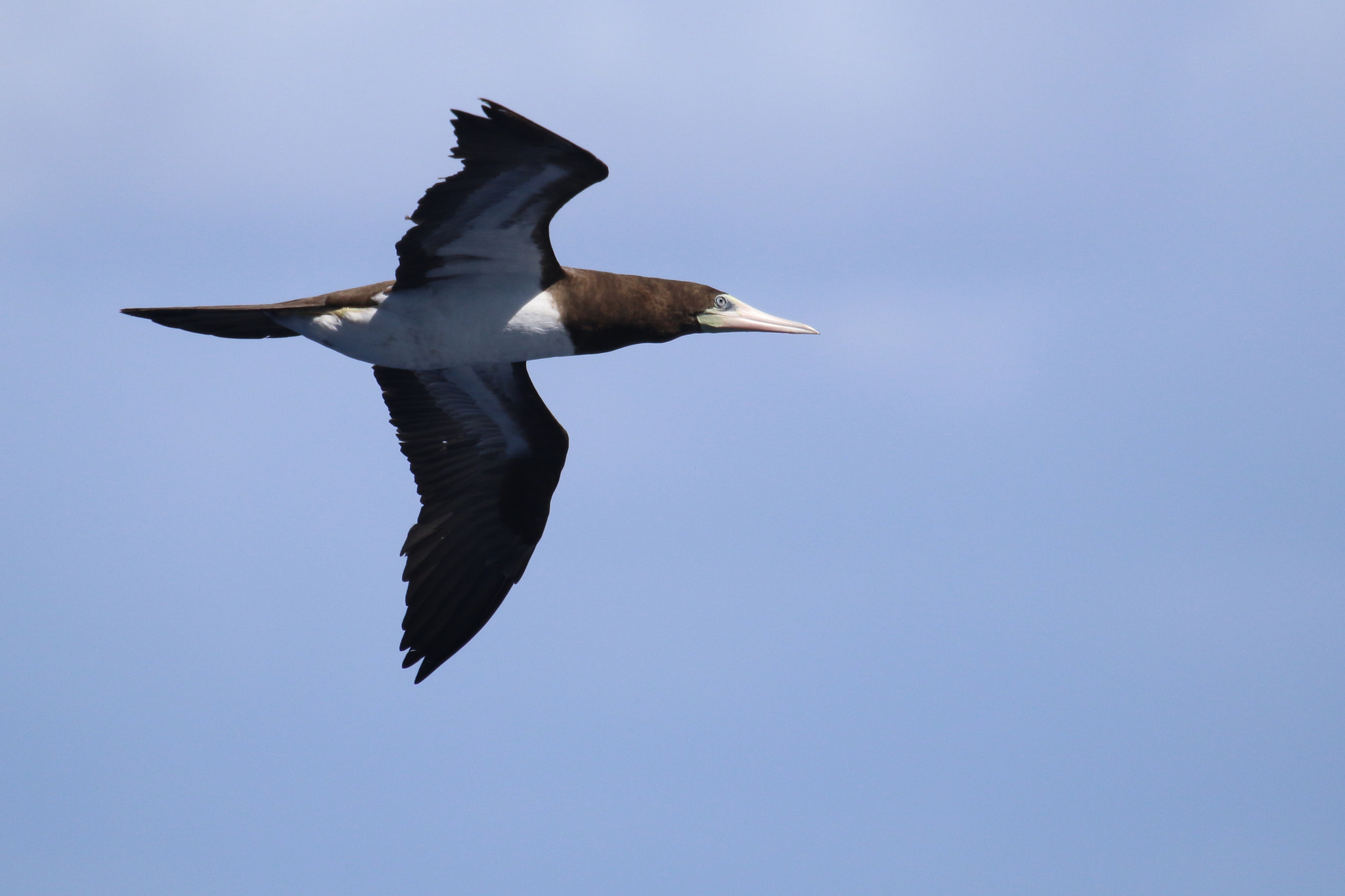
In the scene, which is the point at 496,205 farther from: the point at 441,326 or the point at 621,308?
the point at 621,308

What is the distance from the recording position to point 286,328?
36.2 ft

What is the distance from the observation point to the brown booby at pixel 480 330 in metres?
10.0

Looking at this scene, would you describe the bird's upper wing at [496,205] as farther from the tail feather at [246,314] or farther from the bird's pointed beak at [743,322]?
the bird's pointed beak at [743,322]

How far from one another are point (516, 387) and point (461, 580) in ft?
5.80

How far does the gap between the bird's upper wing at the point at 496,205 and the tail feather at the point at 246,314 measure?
0.30m

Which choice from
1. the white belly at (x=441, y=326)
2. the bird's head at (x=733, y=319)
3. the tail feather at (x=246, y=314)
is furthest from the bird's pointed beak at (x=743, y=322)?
the tail feather at (x=246, y=314)

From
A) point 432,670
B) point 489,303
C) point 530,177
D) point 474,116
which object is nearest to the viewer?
point 474,116

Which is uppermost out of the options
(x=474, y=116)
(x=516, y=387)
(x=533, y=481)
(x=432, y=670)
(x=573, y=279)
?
(x=474, y=116)

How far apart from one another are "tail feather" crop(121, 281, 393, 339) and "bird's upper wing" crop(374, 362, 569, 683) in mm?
1551

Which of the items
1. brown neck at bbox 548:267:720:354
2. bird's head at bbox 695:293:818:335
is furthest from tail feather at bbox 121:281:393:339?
bird's head at bbox 695:293:818:335

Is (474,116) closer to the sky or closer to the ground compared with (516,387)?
closer to the sky

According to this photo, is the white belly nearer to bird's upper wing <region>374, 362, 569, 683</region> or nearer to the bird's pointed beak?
the bird's pointed beak

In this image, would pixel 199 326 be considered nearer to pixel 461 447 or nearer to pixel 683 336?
pixel 461 447

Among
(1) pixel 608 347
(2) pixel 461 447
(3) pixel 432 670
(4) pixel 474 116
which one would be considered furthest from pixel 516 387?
(4) pixel 474 116
